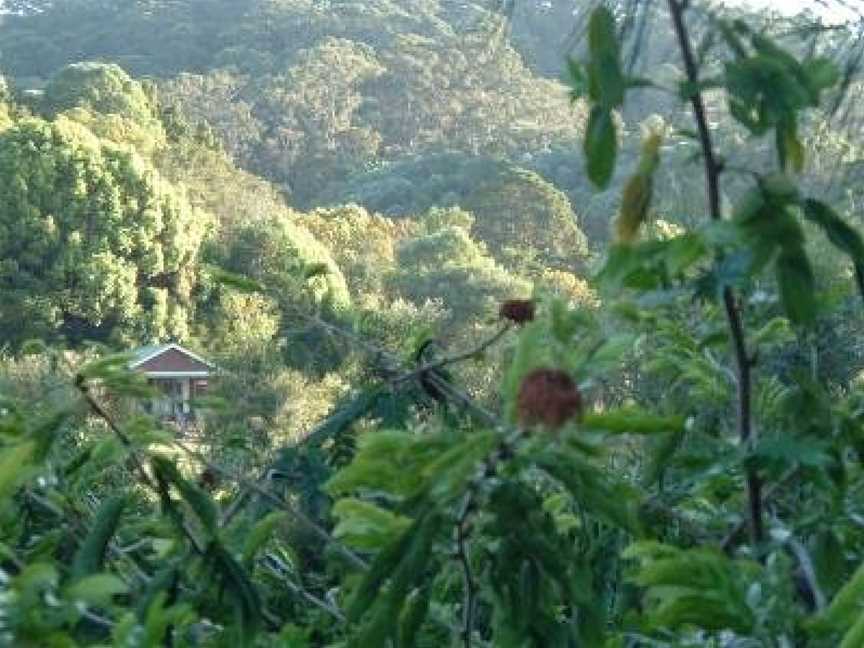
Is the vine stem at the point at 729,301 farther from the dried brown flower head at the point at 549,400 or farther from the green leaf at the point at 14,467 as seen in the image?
the green leaf at the point at 14,467

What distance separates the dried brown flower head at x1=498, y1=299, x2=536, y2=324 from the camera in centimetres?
189

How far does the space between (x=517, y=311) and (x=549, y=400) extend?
0.45 m

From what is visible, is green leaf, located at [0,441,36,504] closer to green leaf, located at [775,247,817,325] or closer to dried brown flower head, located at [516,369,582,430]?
dried brown flower head, located at [516,369,582,430]

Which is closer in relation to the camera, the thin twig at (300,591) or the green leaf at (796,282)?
the green leaf at (796,282)

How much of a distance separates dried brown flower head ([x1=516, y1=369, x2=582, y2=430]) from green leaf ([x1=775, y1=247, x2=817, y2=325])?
275 millimetres

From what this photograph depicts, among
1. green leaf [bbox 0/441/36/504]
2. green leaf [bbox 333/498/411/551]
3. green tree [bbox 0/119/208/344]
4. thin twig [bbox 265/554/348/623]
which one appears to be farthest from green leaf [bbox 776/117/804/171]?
green tree [bbox 0/119/208/344]

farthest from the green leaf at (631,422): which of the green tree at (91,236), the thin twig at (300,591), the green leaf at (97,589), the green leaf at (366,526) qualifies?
the green tree at (91,236)

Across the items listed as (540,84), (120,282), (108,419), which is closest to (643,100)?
(108,419)

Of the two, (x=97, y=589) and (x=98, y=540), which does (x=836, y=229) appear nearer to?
(x=97, y=589)

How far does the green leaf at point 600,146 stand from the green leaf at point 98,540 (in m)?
0.71

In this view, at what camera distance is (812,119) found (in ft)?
7.98

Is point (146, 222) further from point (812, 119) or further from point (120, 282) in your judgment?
point (812, 119)

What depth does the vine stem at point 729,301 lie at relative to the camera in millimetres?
1628

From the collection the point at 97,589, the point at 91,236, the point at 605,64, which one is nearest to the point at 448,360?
the point at 605,64
